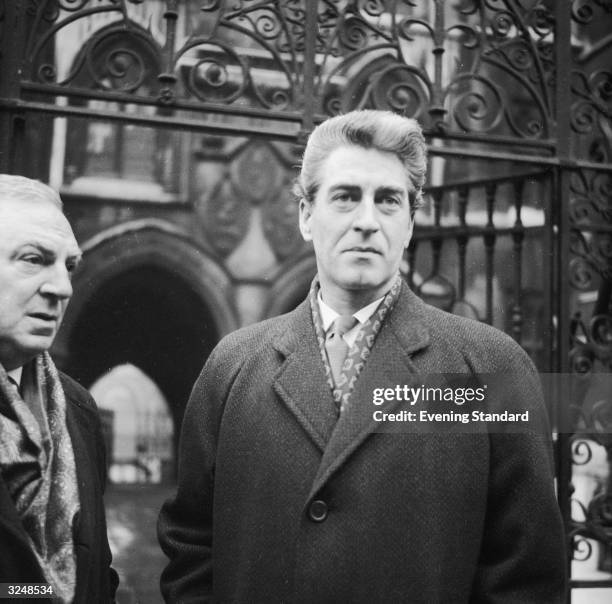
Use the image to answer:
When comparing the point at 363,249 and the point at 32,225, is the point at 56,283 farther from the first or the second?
the point at 363,249

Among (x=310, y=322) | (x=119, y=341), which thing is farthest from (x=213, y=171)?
(x=310, y=322)

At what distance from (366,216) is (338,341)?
0.32m

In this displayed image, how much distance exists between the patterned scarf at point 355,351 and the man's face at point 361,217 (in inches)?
2.4

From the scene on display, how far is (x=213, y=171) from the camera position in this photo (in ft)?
37.8

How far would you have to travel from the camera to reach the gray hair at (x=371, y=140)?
181 cm

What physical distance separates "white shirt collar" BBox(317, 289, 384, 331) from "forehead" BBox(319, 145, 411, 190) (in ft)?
0.95

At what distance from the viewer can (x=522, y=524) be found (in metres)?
1.71

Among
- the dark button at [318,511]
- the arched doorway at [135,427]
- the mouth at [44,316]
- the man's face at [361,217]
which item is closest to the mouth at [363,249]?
the man's face at [361,217]

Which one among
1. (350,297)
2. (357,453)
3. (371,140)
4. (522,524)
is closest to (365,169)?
(371,140)

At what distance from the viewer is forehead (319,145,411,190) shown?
5.93 ft

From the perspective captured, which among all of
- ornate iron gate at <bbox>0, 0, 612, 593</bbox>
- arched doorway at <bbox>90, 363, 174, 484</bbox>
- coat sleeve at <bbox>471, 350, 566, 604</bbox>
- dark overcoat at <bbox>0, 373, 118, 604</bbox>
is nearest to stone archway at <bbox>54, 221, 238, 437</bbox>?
arched doorway at <bbox>90, 363, 174, 484</bbox>

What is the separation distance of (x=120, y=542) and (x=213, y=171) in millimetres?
5531

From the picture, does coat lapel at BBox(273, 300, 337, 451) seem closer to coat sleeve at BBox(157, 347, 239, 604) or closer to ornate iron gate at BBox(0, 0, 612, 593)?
coat sleeve at BBox(157, 347, 239, 604)

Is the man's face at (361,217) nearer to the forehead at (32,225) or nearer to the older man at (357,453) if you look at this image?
the older man at (357,453)
